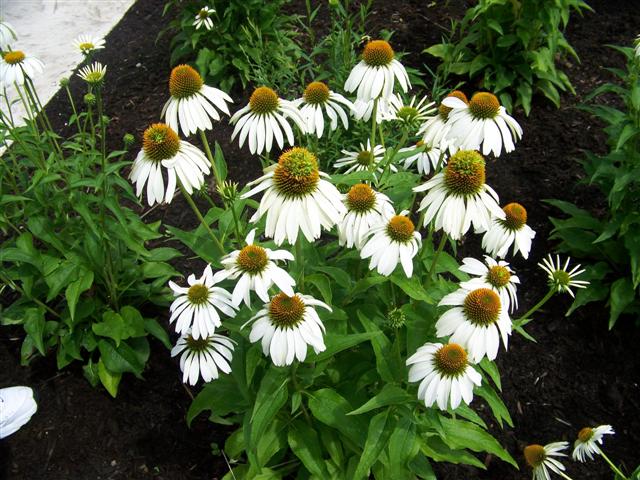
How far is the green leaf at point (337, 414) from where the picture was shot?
1.86 m

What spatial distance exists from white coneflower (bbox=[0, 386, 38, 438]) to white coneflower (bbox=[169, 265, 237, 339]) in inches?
38.9

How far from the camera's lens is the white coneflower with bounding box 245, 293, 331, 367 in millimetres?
1599

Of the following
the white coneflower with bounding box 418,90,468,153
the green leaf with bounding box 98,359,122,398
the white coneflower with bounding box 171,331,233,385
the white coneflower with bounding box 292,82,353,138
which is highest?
the white coneflower with bounding box 418,90,468,153

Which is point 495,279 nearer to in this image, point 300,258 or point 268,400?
point 300,258

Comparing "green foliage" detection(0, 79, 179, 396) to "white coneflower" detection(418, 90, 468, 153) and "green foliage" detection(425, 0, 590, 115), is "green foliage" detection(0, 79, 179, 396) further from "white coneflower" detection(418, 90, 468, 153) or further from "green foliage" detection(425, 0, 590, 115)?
"green foliage" detection(425, 0, 590, 115)

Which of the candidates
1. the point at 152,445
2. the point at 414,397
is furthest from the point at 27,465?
the point at 414,397

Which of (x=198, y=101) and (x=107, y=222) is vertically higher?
(x=198, y=101)

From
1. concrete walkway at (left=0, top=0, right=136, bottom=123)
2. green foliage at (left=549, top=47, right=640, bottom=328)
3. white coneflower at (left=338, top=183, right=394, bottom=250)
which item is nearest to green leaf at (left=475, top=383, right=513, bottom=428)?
white coneflower at (left=338, top=183, right=394, bottom=250)

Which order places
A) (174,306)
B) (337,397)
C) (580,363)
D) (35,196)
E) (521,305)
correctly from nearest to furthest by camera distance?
(174,306)
(337,397)
(35,196)
(580,363)
(521,305)

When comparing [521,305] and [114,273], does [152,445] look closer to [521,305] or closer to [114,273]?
[114,273]

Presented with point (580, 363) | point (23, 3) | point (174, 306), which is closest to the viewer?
point (174, 306)

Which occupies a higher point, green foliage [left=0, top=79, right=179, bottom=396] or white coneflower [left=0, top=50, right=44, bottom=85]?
white coneflower [left=0, top=50, right=44, bottom=85]

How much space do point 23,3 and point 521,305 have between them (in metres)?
5.12

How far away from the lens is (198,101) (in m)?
1.83
